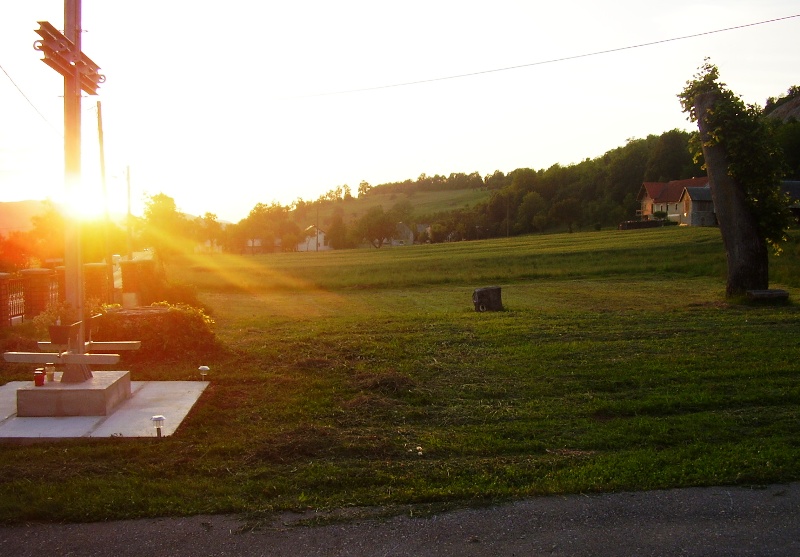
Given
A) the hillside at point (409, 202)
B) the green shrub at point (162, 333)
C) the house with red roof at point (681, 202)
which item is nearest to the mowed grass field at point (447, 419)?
the green shrub at point (162, 333)

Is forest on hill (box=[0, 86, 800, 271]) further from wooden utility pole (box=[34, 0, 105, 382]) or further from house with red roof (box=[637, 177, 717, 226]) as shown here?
wooden utility pole (box=[34, 0, 105, 382])

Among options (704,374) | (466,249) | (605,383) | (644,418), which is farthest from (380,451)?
(466,249)

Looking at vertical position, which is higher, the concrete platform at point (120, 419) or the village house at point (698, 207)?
the village house at point (698, 207)

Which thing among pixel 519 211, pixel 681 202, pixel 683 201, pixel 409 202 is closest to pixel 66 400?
pixel 683 201

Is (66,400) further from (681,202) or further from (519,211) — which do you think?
(519,211)

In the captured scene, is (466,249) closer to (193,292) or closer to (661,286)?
(661,286)

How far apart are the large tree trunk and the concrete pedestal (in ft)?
47.9

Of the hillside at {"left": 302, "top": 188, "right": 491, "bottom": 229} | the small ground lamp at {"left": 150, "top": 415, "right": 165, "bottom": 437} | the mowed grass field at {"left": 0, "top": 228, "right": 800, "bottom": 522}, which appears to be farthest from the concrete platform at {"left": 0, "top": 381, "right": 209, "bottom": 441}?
the hillside at {"left": 302, "top": 188, "right": 491, "bottom": 229}

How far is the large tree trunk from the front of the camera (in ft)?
55.0

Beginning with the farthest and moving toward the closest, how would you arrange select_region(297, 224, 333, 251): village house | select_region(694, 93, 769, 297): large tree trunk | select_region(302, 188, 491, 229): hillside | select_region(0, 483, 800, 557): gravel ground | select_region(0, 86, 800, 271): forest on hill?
1. select_region(302, 188, 491, 229): hillside
2. select_region(297, 224, 333, 251): village house
3. select_region(0, 86, 800, 271): forest on hill
4. select_region(694, 93, 769, 297): large tree trunk
5. select_region(0, 483, 800, 557): gravel ground

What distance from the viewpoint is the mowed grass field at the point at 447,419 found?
191 inches

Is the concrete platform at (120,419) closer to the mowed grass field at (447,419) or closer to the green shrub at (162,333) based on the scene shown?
the mowed grass field at (447,419)

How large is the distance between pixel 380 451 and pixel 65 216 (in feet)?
12.6

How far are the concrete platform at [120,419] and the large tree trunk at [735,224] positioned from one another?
13648 mm
